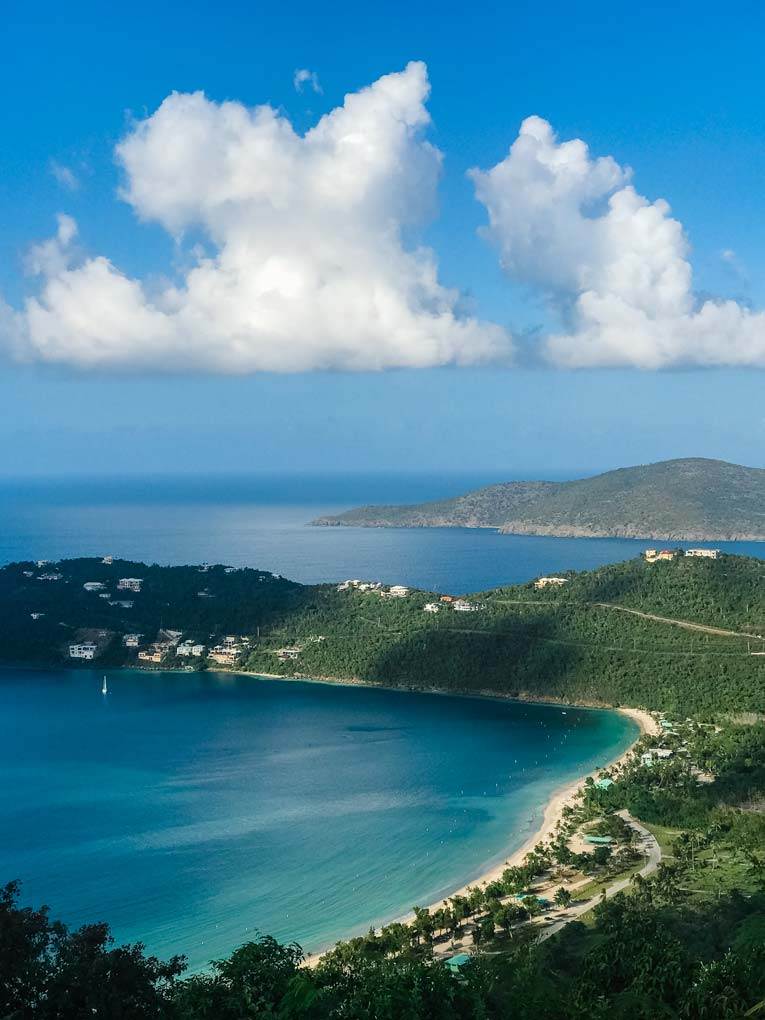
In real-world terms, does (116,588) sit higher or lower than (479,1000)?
higher

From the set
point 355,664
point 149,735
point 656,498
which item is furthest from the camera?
point 656,498

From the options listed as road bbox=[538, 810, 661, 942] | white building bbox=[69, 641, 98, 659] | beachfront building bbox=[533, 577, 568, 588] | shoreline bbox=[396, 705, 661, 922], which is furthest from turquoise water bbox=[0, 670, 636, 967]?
beachfront building bbox=[533, 577, 568, 588]

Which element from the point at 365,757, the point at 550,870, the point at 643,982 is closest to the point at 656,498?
the point at 365,757

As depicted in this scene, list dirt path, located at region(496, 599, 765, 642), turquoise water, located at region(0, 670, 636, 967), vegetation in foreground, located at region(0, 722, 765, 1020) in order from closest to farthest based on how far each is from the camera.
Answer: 1. vegetation in foreground, located at region(0, 722, 765, 1020)
2. turquoise water, located at region(0, 670, 636, 967)
3. dirt path, located at region(496, 599, 765, 642)

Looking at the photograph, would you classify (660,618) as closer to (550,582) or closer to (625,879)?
(550,582)

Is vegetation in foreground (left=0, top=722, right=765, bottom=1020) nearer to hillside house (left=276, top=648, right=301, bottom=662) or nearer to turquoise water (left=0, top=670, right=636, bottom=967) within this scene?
turquoise water (left=0, top=670, right=636, bottom=967)

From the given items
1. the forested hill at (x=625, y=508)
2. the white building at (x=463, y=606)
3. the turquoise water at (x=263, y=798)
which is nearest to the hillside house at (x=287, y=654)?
the turquoise water at (x=263, y=798)

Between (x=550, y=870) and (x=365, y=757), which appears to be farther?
(x=365, y=757)

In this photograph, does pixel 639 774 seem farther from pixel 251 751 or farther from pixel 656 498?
pixel 656 498
